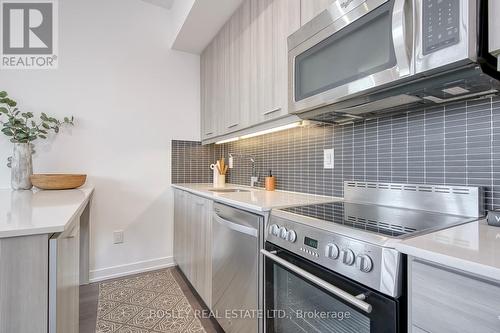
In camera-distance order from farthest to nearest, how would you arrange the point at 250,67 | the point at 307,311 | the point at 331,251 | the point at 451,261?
the point at 250,67, the point at 307,311, the point at 331,251, the point at 451,261

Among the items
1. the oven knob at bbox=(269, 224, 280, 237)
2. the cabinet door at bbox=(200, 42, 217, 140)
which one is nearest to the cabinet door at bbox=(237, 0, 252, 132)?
the cabinet door at bbox=(200, 42, 217, 140)

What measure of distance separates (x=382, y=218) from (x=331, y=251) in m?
0.32

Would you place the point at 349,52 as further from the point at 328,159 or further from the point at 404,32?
the point at 328,159

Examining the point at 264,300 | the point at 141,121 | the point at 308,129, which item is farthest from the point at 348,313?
the point at 141,121

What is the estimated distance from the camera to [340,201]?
4.71ft

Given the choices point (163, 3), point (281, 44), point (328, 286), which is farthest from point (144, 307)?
point (163, 3)

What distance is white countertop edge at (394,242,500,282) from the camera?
48 centimetres

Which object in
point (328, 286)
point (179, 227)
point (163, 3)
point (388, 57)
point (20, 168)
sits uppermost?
point (163, 3)

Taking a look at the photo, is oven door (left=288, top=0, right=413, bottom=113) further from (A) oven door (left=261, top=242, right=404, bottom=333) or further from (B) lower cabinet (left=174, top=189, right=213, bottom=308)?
(B) lower cabinet (left=174, top=189, right=213, bottom=308)

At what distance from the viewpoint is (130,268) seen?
255 cm

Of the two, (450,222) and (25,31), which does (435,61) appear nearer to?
(450,222)

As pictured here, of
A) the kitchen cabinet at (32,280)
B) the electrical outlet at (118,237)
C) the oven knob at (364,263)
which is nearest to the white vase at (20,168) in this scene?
the electrical outlet at (118,237)

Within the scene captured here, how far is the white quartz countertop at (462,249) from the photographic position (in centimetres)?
50

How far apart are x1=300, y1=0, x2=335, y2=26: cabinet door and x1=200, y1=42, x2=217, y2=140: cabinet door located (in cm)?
132
